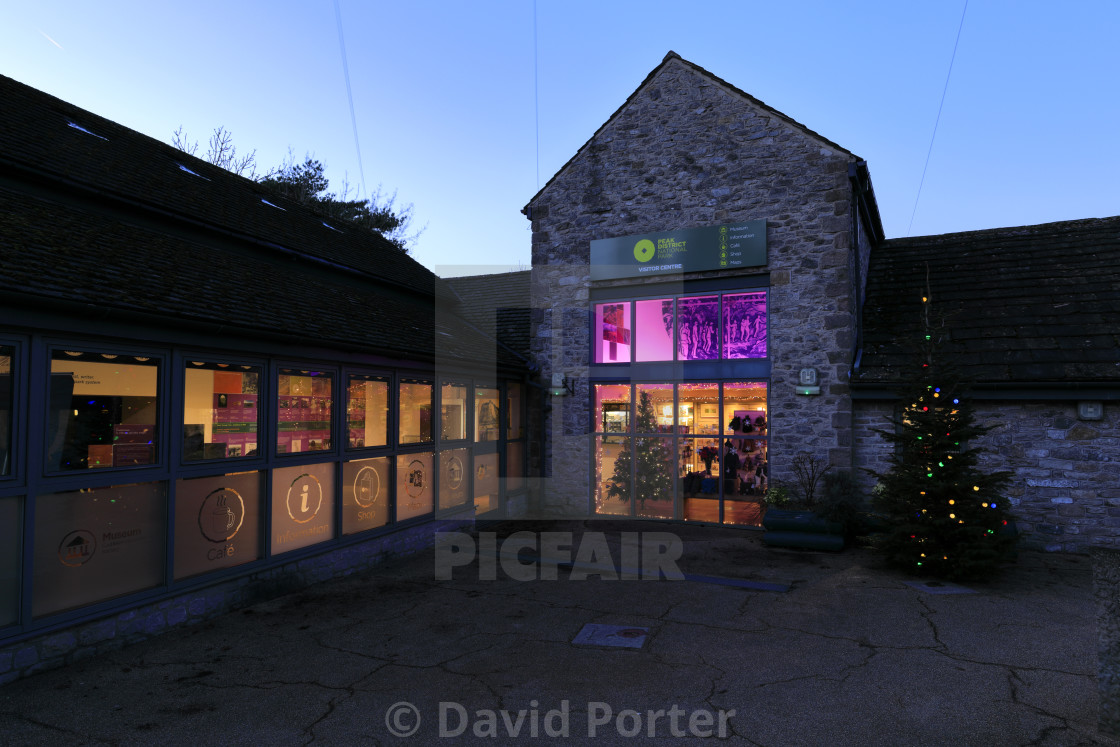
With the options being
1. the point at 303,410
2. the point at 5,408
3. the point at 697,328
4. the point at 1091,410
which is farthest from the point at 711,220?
the point at 5,408

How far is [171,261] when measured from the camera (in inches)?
299

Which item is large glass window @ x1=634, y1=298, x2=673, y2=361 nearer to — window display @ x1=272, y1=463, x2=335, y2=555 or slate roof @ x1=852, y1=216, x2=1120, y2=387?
slate roof @ x1=852, y1=216, x2=1120, y2=387

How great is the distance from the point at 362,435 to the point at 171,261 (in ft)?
11.3

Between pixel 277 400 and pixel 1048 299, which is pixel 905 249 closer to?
pixel 1048 299

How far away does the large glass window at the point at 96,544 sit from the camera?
18.4 ft

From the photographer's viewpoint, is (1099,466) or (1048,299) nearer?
(1099,466)

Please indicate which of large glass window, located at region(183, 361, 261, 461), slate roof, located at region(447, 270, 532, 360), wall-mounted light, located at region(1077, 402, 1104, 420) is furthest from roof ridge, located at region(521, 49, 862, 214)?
large glass window, located at region(183, 361, 261, 461)

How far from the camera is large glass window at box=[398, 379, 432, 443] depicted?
10328 millimetres

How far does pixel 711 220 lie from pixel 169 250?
9410 mm

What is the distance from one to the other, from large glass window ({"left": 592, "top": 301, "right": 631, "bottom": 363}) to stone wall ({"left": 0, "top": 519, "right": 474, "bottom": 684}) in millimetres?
5623

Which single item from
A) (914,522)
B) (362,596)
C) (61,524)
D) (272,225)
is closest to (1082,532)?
(914,522)

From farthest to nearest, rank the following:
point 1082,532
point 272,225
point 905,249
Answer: point 905,249 → point 272,225 → point 1082,532

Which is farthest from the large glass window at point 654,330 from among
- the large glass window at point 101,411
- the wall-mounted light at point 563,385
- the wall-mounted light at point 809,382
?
the large glass window at point 101,411

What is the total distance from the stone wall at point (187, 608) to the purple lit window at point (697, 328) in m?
6.44
